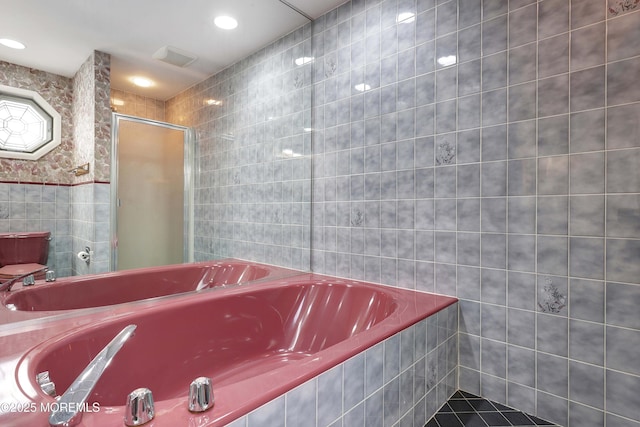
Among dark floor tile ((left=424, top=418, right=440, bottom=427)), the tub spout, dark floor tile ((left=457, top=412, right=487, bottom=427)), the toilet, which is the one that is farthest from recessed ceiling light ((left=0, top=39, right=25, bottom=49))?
dark floor tile ((left=457, top=412, right=487, bottom=427))

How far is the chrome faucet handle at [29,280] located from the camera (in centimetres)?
124

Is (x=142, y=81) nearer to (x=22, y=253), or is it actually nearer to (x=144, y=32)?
(x=144, y=32)

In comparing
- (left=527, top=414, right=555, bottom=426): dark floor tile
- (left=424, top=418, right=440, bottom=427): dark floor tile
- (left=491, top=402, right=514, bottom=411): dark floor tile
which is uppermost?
(left=527, top=414, right=555, bottom=426): dark floor tile

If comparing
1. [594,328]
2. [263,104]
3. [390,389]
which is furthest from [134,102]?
[594,328]

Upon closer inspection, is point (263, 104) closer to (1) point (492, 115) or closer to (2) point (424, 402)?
(1) point (492, 115)

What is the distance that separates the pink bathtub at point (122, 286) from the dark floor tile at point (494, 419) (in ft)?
4.83

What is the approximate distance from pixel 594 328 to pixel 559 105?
90 centimetres

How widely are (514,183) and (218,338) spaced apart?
1595 millimetres

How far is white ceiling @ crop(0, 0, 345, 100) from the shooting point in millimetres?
1245

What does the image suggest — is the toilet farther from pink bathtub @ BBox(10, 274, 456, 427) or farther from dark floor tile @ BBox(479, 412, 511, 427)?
dark floor tile @ BBox(479, 412, 511, 427)

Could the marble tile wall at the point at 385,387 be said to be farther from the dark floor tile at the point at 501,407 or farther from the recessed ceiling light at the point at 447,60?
the recessed ceiling light at the point at 447,60

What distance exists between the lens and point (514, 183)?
1.46 m

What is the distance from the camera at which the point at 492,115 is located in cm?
152

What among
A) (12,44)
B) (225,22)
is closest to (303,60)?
(225,22)
